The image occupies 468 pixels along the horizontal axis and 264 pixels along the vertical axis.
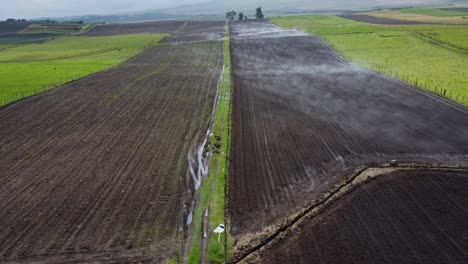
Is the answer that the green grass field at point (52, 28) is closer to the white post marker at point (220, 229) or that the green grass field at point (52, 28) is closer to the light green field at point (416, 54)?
the light green field at point (416, 54)

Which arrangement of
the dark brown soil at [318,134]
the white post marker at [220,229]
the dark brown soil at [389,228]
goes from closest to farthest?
the dark brown soil at [389,228], the white post marker at [220,229], the dark brown soil at [318,134]

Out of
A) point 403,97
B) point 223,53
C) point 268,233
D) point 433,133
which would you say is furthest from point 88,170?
point 223,53

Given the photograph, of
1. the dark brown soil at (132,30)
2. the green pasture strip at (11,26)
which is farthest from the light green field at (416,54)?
the green pasture strip at (11,26)

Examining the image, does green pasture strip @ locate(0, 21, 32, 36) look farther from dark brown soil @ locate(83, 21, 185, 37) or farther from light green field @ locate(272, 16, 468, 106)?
light green field @ locate(272, 16, 468, 106)

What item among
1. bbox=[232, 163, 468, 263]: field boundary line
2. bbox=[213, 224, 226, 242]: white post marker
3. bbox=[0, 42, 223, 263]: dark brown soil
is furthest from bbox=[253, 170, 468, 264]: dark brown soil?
bbox=[0, 42, 223, 263]: dark brown soil

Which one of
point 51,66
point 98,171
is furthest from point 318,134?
point 51,66

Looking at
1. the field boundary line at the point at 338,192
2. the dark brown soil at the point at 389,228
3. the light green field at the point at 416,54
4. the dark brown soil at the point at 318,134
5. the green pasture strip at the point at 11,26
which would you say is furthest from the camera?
the green pasture strip at the point at 11,26
